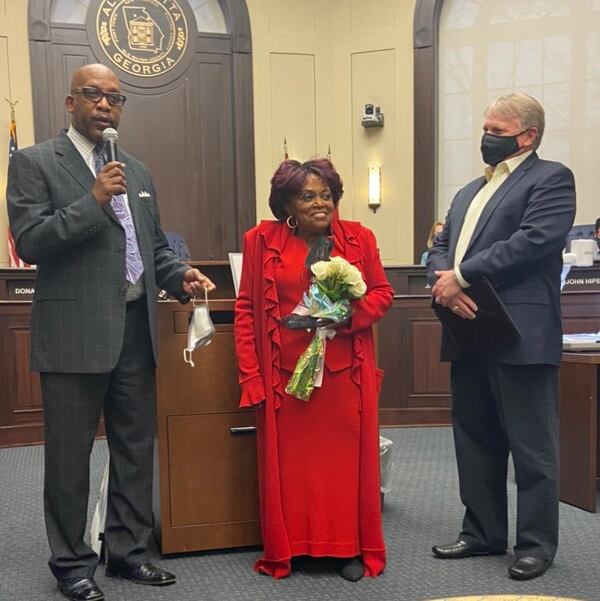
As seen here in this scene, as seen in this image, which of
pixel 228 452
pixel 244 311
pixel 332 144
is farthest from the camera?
pixel 332 144

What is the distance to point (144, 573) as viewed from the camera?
7.44 ft

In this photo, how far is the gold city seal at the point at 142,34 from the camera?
6.48 metres

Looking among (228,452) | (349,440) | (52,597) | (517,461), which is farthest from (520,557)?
(52,597)

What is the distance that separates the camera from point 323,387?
228 centimetres

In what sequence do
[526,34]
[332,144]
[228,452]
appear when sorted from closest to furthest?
[228,452] < [526,34] < [332,144]

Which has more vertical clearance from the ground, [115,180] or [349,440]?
[115,180]

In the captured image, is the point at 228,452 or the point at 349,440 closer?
the point at 349,440

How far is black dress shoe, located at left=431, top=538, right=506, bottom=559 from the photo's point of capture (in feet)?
8.04

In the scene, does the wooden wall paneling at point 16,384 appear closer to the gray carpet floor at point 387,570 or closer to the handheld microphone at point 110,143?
the gray carpet floor at point 387,570

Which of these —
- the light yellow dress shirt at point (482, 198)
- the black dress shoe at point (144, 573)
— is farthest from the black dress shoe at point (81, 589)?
the light yellow dress shirt at point (482, 198)

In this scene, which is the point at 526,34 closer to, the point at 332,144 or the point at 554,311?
the point at 332,144

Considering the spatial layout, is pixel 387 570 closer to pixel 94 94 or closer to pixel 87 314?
pixel 87 314

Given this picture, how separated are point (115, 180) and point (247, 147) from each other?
501 cm

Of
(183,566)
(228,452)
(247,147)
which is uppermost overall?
(247,147)
